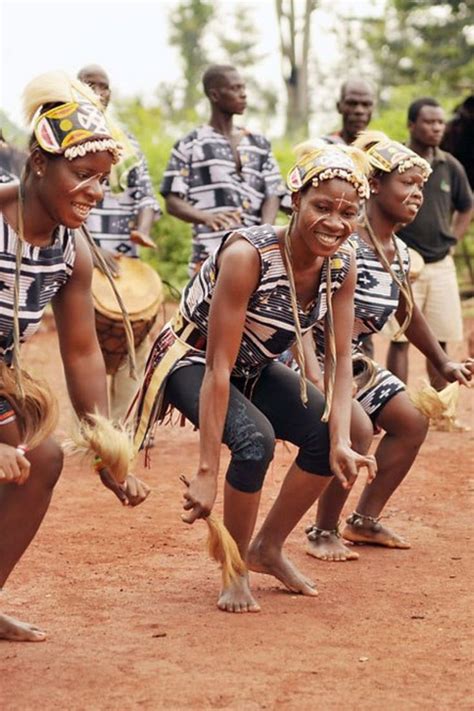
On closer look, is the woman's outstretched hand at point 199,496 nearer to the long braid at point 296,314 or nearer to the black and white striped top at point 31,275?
the long braid at point 296,314

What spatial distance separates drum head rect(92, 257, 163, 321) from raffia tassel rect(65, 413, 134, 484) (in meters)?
3.14

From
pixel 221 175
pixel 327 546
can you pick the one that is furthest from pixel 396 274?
pixel 221 175

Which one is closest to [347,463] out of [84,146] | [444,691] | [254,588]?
[254,588]

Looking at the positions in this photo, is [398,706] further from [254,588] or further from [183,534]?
[183,534]

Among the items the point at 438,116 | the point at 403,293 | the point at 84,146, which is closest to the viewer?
the point at 84,146

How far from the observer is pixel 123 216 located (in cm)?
815

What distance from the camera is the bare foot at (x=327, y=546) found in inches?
211

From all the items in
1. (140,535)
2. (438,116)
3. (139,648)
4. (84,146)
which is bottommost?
(140,535)

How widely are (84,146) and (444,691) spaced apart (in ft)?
6.44

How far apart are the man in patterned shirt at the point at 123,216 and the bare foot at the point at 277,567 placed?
120 inches

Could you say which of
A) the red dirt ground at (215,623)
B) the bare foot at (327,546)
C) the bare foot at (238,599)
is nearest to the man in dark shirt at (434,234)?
the red dirt ground at (215,623)

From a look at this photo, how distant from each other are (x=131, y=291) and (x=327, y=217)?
310 centimetres

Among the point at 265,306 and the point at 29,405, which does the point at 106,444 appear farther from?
the point at 265,306

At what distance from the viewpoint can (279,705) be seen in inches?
139
